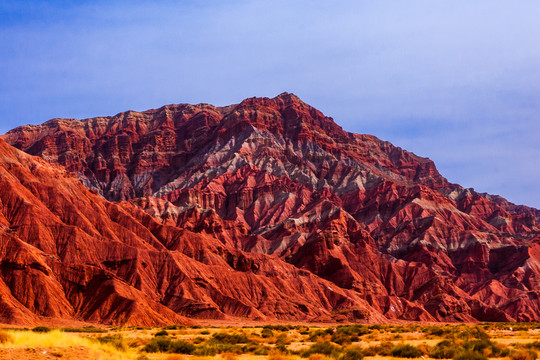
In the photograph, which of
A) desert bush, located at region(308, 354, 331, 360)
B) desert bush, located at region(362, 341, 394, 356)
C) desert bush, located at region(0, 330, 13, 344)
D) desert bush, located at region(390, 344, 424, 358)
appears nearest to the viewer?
desert bush, located at region(0, 330, 13, 344)

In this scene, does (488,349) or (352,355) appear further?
(488,349)

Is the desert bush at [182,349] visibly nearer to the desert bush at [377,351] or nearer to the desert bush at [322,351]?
the desert bush at [322,351]

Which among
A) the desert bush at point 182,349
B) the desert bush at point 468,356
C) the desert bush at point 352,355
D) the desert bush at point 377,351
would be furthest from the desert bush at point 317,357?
the desert bush at point 182,349

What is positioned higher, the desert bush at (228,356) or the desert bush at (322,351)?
the desert bush at (322,351)

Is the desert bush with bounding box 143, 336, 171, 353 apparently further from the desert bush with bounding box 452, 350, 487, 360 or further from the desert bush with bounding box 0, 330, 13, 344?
the desert bush with bounding box 452, 350, 487, 360

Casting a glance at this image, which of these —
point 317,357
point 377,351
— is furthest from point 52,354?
point 377,351

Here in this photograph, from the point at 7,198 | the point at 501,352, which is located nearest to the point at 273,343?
the point at 501,352

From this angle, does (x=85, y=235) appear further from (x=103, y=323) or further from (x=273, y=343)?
(x=273, y=343)

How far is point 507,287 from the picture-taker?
190125 millimetres

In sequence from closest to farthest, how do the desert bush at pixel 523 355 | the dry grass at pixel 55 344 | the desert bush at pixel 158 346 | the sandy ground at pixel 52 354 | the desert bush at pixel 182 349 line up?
the sandy ground at pixel 52 354
the dry grass at pixel 55 344
the desert bush at pixel 523 355
the desert bush at pixel 182 349
the desert bush at pixel 158 346

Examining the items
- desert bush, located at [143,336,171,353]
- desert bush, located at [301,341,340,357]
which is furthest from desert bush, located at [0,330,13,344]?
desert bush, located at [301,341,340,357]

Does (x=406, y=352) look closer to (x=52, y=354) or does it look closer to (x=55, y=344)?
(x=55, y=344)

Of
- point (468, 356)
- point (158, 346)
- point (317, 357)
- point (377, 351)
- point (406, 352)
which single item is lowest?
point (158, 346)

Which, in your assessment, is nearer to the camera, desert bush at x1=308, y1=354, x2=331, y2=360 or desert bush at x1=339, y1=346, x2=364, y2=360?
desert bush at x1=308, y1=354, x2=331, y2=360
